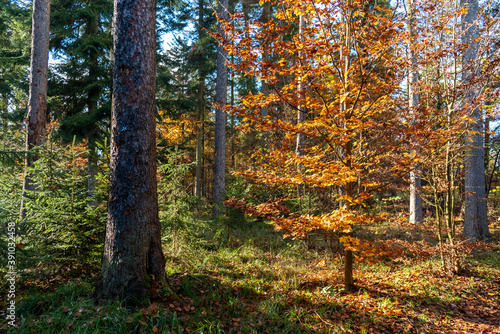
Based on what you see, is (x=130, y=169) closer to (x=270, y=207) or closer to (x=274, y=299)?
(x=270, y=207)

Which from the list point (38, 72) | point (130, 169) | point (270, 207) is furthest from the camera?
point (38, 72)

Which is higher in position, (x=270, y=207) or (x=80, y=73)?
(x=80, y=73)

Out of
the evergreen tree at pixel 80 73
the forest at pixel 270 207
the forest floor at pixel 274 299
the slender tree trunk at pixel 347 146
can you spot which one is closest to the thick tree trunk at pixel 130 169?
the forest at pixel 270 207

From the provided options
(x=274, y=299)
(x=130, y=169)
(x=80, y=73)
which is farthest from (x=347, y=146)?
(x=80, y=73)

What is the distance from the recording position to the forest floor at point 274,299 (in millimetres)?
3053

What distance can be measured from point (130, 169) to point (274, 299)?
294 cm

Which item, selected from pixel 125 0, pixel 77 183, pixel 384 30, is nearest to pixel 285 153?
pixel 384 30

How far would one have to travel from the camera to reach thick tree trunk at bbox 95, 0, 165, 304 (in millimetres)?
3305

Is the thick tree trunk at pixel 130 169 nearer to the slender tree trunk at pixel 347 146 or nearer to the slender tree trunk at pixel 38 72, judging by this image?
the slender tree trunk at pixel 347 146

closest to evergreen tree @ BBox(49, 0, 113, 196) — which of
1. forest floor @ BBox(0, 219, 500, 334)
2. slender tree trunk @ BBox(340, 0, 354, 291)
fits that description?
Answer: forest floor @ BBox(0, 219, 500, 334)

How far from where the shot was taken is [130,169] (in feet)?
11.0

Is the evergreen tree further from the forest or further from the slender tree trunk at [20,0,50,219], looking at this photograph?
the forest

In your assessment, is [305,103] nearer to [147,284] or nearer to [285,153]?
[285,153]

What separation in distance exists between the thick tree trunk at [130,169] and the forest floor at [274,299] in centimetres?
30
